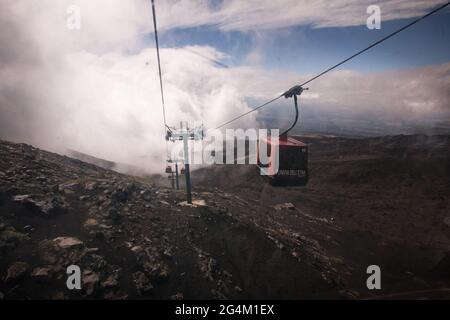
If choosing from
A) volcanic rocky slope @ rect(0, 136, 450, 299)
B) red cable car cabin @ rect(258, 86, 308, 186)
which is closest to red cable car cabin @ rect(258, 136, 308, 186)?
red cable car cabin @ rect(258, 86, 308, 186)

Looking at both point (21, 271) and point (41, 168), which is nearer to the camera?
point (21, 271)

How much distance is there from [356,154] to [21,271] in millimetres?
72759

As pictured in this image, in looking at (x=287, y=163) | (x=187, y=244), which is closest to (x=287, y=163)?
(x=287, y=163)

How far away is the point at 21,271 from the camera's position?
42.4 feet

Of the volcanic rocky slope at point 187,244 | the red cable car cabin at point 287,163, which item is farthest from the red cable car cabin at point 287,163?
the volcanic rocky slope at point 187,244

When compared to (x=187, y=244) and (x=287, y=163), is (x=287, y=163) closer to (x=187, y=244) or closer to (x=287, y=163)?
(x=287, y=163)

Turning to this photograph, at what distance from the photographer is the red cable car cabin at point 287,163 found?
1283cm

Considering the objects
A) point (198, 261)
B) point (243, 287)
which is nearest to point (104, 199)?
point (198, 261)

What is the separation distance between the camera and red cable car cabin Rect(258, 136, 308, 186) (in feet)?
42.1

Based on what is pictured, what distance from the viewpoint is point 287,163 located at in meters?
13.1

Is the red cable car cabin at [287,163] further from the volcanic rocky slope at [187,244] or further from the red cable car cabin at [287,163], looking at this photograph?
the volcanic rocky slope at [187,244]

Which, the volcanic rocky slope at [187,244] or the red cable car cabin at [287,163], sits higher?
the red cable car cabin at [287,163]

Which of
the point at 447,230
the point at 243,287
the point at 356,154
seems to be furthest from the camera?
the point at 356,154
